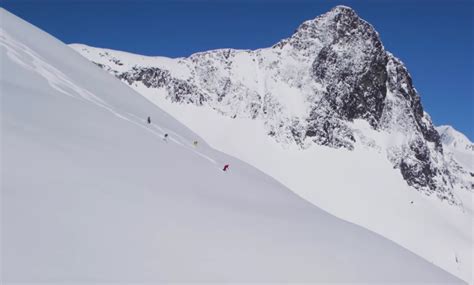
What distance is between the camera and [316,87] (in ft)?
429

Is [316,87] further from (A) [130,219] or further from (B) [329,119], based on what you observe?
(A) [130,219]

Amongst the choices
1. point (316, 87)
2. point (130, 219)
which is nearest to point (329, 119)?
point (316, 87)

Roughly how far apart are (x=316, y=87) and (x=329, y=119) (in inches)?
481

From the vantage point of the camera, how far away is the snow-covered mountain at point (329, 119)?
10800cm

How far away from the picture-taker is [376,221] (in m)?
102

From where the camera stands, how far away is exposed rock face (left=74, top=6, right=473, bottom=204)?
122 meters

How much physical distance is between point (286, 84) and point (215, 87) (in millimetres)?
25205

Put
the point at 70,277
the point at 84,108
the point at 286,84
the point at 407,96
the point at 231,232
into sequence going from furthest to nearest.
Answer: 1. the point at 407,96
2. the point at 286,84
3. the point at 84,108
4. the point at 231,232
5. the point at 70,277

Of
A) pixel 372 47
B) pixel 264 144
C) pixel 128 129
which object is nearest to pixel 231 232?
pixel 128 129

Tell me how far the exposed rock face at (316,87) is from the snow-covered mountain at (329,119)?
1.13ft

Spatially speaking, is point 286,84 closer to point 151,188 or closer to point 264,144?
point 264,144

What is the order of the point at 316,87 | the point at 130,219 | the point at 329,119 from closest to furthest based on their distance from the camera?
the point at 130,219 → the point at 329,119 → the point at 316,87

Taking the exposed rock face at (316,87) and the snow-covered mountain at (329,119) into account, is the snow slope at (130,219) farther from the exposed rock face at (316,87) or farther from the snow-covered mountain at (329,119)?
the exposed rock face at (316,87)

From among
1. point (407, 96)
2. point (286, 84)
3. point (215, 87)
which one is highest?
point (407, 96)
